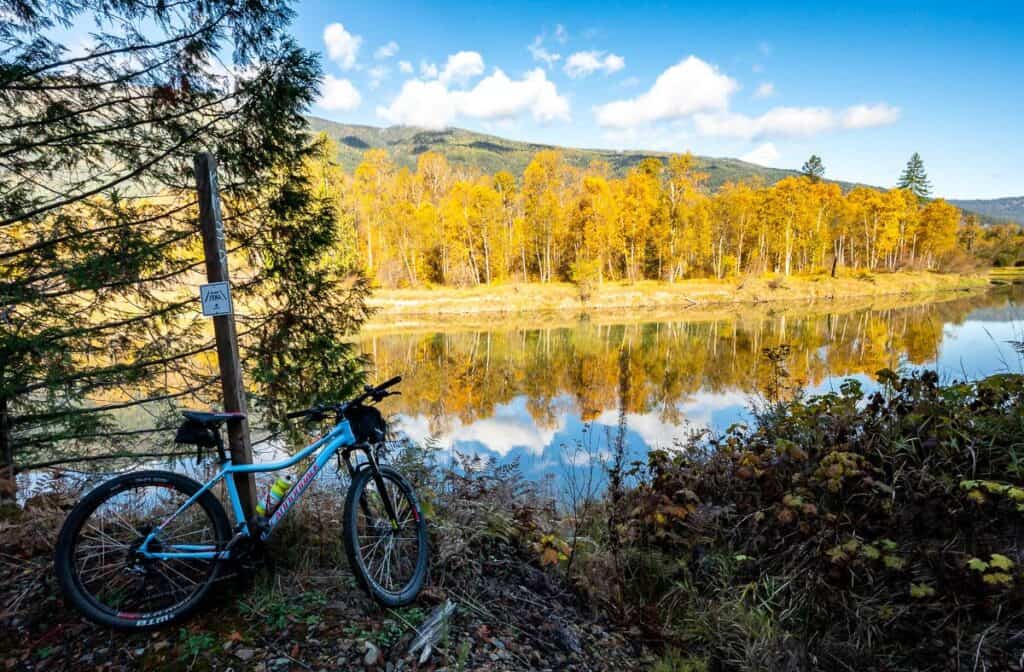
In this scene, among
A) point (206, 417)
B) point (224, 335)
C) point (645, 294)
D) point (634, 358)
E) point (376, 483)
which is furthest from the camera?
point (645, 294)

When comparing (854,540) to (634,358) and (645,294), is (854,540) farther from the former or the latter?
(645,294)

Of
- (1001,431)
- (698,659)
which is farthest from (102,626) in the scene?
(1001,431)

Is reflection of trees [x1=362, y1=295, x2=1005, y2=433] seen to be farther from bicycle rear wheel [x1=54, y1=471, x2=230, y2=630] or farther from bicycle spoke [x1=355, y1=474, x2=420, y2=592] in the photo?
bicycle rear wheel [x1=54, y1=471, x2=230, y2=630]

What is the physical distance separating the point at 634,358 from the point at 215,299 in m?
18.6

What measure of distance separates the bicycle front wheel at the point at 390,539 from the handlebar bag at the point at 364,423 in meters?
0.19

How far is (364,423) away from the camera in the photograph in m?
2.83

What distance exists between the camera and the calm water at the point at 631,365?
34.0 feet

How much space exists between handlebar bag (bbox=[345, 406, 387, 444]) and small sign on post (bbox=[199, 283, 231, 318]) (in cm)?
98

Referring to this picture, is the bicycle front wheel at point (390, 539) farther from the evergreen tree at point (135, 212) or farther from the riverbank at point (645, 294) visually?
the riverbank at point (645, 294)

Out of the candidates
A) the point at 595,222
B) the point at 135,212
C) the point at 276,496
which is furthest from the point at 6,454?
the point at 595,222

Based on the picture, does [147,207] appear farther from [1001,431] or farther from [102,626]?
[1001,431]

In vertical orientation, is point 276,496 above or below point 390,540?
above

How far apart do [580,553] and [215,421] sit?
8.76ft

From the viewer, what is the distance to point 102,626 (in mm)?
2404
